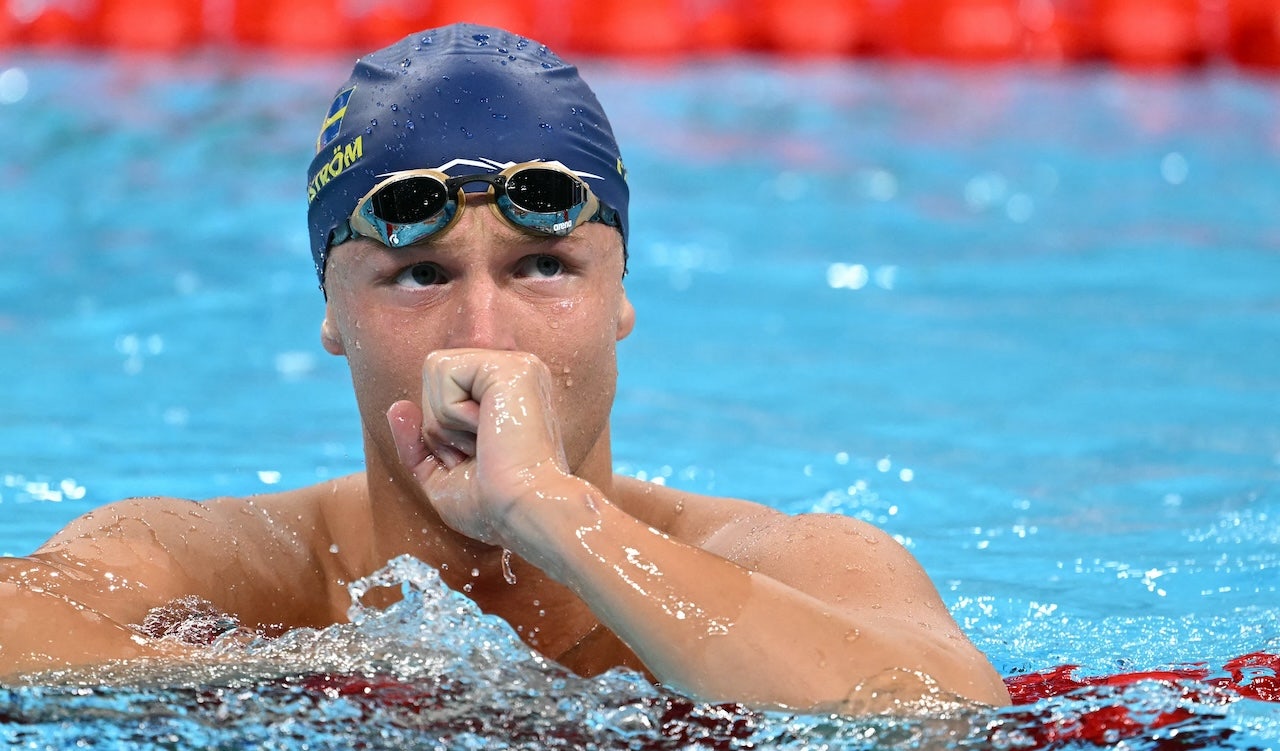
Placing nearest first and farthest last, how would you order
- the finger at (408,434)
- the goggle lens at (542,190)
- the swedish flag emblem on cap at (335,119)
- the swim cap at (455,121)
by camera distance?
1. the finger at (408,434)
2. the goggle lens at (542,190)
3. the swim cap at (455,121)
4. the swedish flag emblem on cap at (335,119)

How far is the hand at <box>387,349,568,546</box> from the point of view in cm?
202

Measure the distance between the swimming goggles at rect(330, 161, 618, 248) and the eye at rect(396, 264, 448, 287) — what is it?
0.04 m

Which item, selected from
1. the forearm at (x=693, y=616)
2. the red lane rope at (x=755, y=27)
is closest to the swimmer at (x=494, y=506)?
the forearm at (x=693, y=616)

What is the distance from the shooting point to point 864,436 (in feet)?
15.7

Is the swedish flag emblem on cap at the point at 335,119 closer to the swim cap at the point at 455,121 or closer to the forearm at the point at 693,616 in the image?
the swim cap at the point at 455,121

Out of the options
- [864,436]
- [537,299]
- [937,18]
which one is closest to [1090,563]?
[864,436]

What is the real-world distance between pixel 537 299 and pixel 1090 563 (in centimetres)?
192

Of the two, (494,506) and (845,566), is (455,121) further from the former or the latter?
(845,566)

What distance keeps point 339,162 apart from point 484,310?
0.43 m

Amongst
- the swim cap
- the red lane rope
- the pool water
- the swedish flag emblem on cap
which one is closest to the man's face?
the swim cap

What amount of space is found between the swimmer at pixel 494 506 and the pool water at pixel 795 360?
0.09m

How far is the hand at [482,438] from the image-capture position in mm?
2018

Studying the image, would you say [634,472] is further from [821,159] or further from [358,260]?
[821,159]

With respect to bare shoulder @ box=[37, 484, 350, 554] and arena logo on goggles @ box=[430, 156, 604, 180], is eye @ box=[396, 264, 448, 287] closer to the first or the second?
arena logo on goggles @ box=[430, 156, 604, 180]
